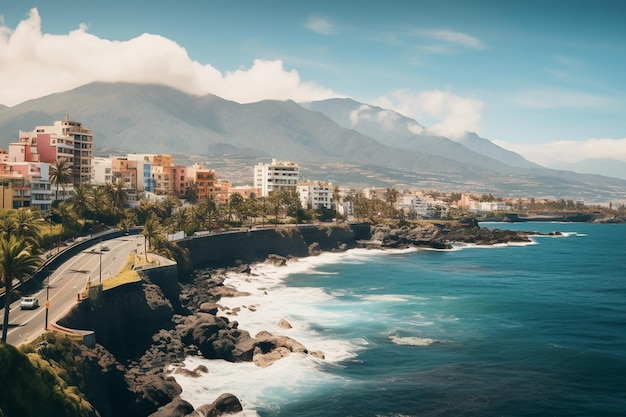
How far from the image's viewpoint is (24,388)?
36.0m

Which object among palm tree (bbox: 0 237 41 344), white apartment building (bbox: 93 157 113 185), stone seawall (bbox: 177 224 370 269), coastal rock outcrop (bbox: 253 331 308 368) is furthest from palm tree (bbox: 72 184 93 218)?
palm tree (bbox: 0 237 41 344)

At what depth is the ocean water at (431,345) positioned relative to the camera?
49656mm

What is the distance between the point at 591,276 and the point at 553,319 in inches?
1923

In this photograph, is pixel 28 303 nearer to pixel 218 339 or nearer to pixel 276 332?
pixel 218 339

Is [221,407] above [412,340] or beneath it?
beneath

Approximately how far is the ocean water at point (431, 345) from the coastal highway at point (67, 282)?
1425 cm

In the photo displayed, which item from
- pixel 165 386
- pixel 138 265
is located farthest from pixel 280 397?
pixel 138 265

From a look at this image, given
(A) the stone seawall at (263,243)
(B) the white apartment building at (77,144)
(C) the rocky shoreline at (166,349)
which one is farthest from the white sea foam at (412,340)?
(B) the white apartment building at (77,144)

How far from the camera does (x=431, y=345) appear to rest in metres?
65.8

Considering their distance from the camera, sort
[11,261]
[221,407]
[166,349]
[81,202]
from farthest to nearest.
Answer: [81,202], [166,349], [221,407], [11,261]

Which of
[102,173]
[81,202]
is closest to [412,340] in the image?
[81,202]

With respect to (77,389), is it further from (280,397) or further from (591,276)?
(591,276)

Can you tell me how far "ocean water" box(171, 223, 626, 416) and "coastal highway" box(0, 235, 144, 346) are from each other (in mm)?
14251

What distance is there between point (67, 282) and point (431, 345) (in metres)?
43.9
